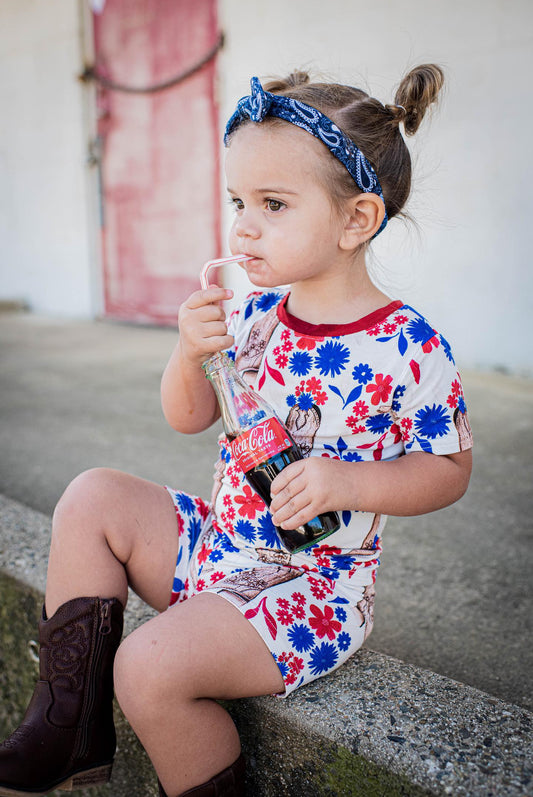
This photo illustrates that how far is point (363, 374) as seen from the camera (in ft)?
4.01

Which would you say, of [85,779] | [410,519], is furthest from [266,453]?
[410,519]

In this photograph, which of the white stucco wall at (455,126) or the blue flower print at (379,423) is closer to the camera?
the blue flower print at (379,423)

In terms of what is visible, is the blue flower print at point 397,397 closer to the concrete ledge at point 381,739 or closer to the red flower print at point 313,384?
the red flower print at point 313,384

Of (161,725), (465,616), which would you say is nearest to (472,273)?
(465,616)

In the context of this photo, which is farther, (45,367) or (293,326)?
(45,367)

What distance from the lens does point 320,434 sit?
125cm

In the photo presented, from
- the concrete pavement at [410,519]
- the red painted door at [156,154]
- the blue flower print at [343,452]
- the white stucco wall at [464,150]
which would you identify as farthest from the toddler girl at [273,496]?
the red painted door at [156,154]

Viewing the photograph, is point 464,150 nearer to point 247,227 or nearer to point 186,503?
point 247,227

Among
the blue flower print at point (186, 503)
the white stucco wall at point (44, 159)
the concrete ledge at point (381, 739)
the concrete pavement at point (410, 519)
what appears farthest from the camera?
the white stucco wall at point (44, 159)

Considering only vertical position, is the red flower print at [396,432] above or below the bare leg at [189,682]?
above

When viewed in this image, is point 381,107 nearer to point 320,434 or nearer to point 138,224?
point 320,434

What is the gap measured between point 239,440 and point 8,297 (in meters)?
6.67

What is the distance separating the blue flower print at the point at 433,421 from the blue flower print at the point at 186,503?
19.4 inches

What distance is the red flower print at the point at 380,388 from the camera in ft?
3.97
